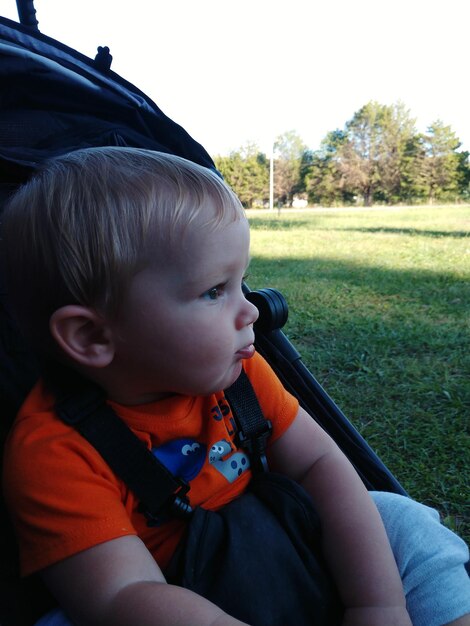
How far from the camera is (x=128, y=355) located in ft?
3.00

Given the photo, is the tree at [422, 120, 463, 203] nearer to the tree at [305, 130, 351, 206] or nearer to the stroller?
the tree at [305, 130, 351, 206]

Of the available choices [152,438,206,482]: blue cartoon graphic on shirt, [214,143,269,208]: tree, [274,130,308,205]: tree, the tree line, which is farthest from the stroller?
the tree line

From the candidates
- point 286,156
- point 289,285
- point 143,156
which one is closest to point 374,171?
point 286,156

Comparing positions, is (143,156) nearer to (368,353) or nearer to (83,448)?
(83,448)

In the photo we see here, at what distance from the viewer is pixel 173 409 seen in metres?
1.00

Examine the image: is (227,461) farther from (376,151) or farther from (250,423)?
(376,151)

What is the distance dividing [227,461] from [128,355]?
0.96ft

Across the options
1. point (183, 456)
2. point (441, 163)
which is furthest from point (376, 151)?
point (183, 456)

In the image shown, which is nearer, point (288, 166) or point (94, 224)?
point (94, 224)

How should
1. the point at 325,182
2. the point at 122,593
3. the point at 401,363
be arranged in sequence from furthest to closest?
the point at 325,182 → the point at 401,363 → the point at 122,593

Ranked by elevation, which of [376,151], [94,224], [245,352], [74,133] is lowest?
[376,151]

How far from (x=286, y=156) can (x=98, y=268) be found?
39.4 meters

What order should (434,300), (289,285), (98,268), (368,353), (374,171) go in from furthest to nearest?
1. (374,171)
2. (289,285)
3. (434,300)
4. (368,353)
5. (98,268)

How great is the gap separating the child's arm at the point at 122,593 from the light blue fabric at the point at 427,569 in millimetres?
125
